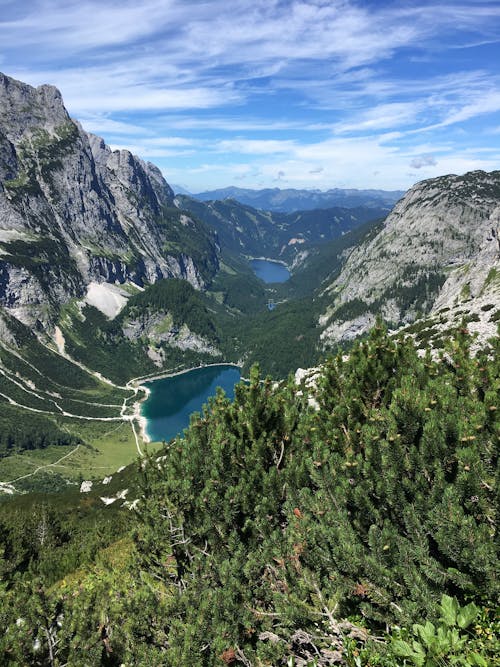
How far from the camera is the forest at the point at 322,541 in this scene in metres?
9.46

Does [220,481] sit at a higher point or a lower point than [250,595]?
higher

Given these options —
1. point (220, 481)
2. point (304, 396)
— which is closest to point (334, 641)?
point (220, 481)

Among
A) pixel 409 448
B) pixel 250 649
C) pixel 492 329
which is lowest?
pixel 492 329

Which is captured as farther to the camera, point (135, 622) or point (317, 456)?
point (317, 456)

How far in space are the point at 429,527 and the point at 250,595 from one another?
5594mm

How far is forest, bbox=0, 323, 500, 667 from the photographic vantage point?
946 centimetres

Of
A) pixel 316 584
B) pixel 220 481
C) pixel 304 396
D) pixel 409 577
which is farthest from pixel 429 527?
pixel 304 396

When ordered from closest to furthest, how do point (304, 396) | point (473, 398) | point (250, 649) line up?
point (250, 649) → point (473, 398) → point (304, 396)

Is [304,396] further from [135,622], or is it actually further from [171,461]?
[135,622]

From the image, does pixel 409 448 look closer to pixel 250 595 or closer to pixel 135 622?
pixel 250 595

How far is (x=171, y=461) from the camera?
58.0 feet

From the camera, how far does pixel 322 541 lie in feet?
37.7

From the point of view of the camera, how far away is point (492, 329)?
79000 mm

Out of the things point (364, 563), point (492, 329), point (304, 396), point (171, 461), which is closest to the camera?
point (364, 563)
